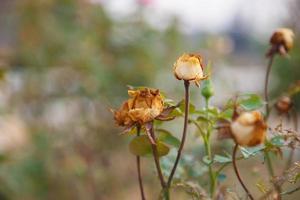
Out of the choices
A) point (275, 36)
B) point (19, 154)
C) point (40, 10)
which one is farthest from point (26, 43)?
point (275, 36)

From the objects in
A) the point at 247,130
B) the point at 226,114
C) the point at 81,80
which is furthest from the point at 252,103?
the point at 81,80

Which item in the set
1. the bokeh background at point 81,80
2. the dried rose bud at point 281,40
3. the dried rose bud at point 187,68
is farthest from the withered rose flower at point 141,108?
the bokeh background at point 81,80

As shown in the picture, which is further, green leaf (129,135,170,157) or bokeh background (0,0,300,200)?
bokeh background (0,0,300,200)

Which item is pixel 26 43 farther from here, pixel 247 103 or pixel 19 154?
pixel 247 103

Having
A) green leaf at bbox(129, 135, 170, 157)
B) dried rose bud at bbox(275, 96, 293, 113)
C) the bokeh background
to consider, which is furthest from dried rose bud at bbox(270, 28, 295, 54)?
the bokeh background

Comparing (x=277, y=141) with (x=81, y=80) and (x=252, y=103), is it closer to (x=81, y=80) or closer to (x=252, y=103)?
(x=252, y=103)

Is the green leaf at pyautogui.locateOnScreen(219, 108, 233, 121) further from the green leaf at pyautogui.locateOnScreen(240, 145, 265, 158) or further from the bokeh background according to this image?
the bokeh background
